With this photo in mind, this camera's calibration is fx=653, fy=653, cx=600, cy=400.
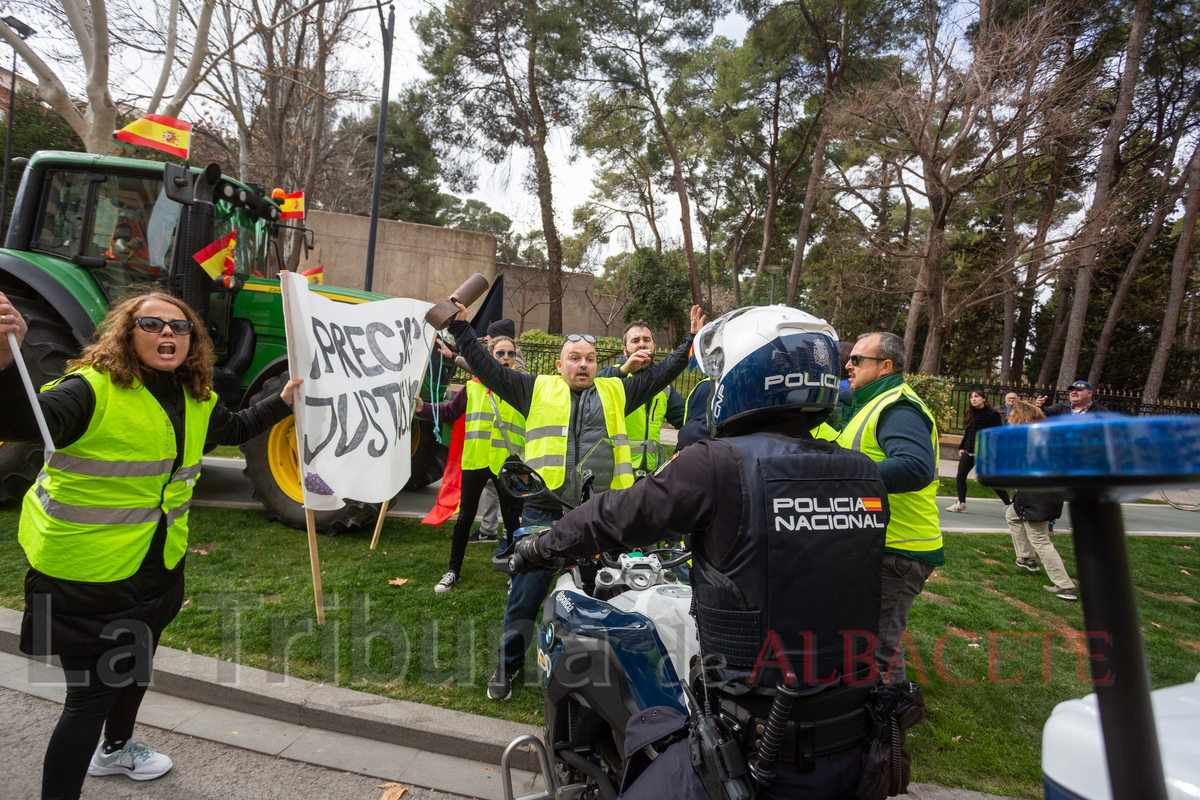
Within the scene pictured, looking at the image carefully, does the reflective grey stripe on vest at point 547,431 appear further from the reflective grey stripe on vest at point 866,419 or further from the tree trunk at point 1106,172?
the tree trunk at point 1106,172

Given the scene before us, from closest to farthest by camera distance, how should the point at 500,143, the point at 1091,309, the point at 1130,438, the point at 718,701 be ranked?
the point at 1130,438 → the point at 718,701 → the point at 500,143 → the point at 1091,309

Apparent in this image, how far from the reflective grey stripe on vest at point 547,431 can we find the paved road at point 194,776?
66.2 inches

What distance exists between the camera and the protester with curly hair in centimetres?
216

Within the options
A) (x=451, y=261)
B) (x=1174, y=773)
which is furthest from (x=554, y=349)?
(x=1174, y=773)

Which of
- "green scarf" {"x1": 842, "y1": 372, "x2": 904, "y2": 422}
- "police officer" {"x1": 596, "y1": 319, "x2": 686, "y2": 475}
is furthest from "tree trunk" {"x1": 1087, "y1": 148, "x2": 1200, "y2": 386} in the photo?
"green scarf" {"x1": 842, "y1": 372, "x2": 904, "y2": 422}

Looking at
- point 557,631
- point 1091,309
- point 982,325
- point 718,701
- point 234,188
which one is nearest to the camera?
point 718,701

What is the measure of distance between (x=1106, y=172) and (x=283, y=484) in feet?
60.7

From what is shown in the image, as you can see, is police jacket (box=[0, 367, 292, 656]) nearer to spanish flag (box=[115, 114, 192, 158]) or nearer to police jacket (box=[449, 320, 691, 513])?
police jacket (box=[449, 320, 691, 513])

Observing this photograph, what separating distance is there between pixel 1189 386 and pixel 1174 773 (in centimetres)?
2793

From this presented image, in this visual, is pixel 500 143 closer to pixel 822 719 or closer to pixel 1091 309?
pixel 822 719

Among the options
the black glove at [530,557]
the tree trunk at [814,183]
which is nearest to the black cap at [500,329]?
the black glove at [530,557]

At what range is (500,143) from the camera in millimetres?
19703

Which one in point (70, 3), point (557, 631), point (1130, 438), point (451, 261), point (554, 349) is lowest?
point (557, 631)

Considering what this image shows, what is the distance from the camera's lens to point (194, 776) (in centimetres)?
272
